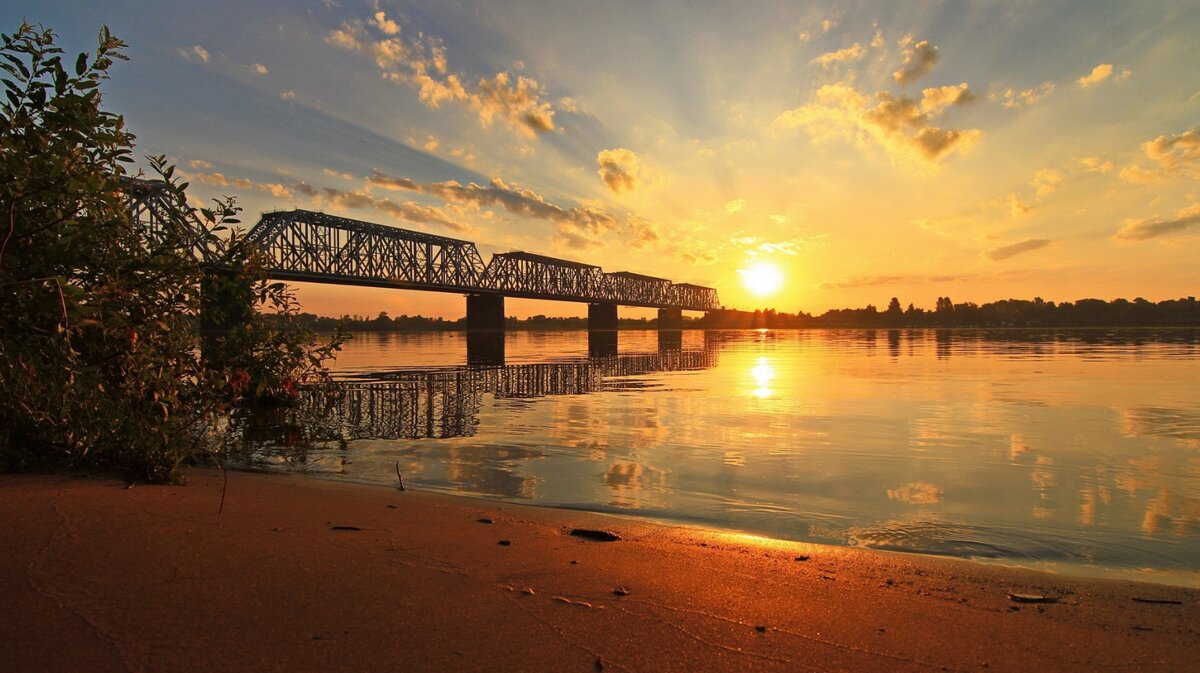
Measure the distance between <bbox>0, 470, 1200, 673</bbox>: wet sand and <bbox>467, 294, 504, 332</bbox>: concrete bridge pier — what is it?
135 metres

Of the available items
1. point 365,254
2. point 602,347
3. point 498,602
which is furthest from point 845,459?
point 365,254

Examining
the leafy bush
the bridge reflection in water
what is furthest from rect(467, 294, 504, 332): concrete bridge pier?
the leafy bush

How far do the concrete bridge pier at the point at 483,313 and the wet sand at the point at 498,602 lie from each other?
5309 inches

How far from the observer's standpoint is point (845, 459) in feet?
32.3

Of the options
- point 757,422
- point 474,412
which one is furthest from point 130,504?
point 757,422

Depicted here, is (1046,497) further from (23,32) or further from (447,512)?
(23,32)

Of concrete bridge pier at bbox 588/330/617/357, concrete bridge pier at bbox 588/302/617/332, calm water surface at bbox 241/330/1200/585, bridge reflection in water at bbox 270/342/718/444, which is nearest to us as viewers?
calm water surface at bbox 241/330/1200/585

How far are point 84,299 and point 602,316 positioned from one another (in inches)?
7205

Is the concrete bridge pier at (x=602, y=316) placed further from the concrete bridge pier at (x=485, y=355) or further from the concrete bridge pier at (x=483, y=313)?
the concrete bridge pier at (x=485, y=355)

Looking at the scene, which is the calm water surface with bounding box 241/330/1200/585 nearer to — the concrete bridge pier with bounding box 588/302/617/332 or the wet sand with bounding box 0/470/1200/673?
the wet sand with bounding box 0/470/1200/673

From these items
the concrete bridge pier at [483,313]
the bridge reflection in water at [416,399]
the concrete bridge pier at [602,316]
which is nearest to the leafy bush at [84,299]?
the bridge reflection in water at [416,399]

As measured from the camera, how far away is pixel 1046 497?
24.6 ft

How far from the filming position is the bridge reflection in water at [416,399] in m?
13.0

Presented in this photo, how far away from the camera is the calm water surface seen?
20.6 feet
